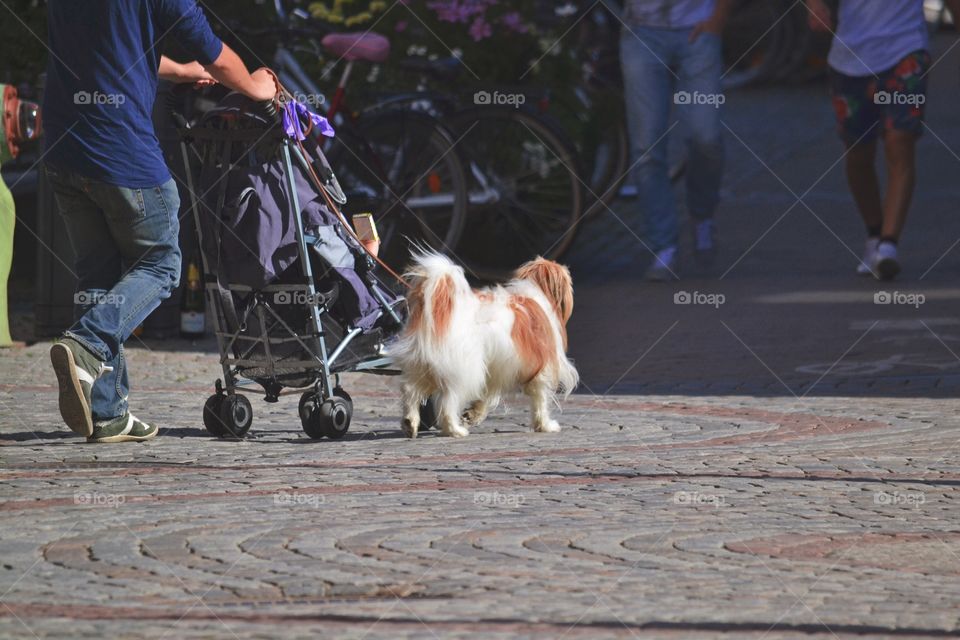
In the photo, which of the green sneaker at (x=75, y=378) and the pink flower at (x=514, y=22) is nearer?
the green sneaker at (x=75, y=378)

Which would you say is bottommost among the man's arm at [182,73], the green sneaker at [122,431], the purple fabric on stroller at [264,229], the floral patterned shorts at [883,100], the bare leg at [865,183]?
the green sneaker at [122,431]

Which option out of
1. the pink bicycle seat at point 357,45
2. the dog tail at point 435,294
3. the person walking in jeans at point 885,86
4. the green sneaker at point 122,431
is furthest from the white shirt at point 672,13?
the green sneaker at point 122,431

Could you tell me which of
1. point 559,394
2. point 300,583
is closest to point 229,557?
point 300,583

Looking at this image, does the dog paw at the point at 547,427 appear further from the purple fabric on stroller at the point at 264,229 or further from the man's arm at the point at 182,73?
the man's arm at the point at 182,73

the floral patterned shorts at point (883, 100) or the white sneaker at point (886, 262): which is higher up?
the floral patterned shorts at point (883, 100)

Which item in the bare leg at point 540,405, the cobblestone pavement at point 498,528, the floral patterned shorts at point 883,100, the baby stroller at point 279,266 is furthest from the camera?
the floral patterned shorts at point 883,100

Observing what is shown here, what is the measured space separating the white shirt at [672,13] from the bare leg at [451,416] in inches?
181

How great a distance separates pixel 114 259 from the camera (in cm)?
680

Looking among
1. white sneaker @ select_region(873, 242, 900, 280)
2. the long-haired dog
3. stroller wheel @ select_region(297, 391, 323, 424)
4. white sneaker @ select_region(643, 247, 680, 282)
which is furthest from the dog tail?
white sneaker @ select_region(873, 242, 900, 280)

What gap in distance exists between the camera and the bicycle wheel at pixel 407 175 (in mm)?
10438

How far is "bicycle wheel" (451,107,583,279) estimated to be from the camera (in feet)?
35.7

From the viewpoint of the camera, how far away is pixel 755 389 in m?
8.38

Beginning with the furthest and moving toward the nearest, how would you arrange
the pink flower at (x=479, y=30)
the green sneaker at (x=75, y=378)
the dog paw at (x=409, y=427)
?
the pink flower at (x=479, y=30), the dog paw at (x=409, y=427), the green sneaker at (x=75, y=378)

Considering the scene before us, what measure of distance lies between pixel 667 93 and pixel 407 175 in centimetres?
181
